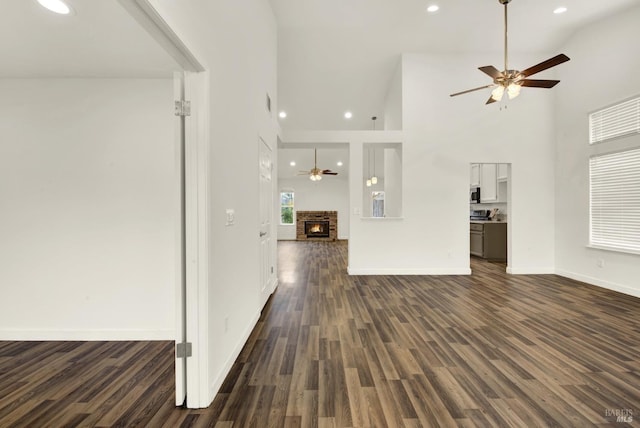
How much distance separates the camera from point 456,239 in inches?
201

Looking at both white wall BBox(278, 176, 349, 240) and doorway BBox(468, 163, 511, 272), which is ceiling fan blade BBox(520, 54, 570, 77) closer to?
doorway BBox(468, 163, 511, 272)

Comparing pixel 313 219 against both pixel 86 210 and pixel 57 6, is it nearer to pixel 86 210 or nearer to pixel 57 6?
pixel 86 210

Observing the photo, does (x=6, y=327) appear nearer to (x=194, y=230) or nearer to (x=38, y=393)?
(x=38, y=393)

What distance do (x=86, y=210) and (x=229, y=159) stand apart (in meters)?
1.53

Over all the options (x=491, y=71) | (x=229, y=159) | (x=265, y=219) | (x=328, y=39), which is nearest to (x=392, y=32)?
(x=328, y=39)

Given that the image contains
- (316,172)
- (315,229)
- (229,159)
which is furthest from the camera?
(315,229)

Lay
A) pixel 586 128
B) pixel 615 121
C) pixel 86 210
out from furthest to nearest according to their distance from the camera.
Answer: pixel 586 128
pixel 615 121
pixel 86 210

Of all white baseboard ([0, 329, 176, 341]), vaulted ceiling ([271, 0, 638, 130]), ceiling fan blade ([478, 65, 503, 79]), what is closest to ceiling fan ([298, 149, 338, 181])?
vaulted ceiling ([271, 0, 638, 130])

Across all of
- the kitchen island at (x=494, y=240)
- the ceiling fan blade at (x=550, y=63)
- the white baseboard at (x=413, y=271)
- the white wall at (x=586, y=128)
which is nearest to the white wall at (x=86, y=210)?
the white baseboard at (x=413, y=271)

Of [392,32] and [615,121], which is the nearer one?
[615,121]

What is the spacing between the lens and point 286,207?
38.9ft

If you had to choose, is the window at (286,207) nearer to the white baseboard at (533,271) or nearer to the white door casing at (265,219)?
the white door casing at (265,219)

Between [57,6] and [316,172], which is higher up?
[316,172]

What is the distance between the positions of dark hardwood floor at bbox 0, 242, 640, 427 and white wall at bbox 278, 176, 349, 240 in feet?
27.6
